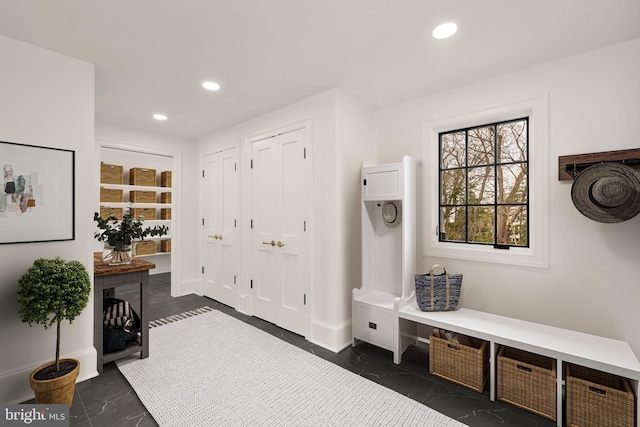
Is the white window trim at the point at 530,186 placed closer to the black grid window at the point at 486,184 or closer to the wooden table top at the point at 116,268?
the black grid window at the point at 486,184

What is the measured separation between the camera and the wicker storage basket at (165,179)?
568 centimetres

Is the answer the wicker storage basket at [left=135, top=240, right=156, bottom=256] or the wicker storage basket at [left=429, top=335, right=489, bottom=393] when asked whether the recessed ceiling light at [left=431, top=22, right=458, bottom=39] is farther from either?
the wicker storage basket at [left=135, top=240, right=156, bottom=256]

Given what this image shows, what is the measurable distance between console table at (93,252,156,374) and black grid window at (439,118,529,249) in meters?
2.84

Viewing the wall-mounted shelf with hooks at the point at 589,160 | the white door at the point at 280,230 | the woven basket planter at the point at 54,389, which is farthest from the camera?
the white door at the point at 280,230

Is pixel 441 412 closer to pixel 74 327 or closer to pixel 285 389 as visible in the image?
pixel 285 389

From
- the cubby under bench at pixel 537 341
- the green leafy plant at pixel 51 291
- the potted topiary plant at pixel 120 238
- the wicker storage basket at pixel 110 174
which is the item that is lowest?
the cubby under bench at pixel 537 341

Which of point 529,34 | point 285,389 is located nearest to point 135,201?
point 285,389

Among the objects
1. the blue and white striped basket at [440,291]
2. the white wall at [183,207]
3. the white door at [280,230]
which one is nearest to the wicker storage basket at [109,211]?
the white wall at [183,207]

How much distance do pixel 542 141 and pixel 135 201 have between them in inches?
233

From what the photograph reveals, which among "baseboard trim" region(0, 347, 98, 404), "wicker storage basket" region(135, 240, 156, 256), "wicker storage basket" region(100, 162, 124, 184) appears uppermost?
"wicker storage basket" region(100, 162, 124, 184)

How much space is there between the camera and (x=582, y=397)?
1.80 meters

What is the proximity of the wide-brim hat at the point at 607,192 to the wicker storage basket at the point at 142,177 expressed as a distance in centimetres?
601

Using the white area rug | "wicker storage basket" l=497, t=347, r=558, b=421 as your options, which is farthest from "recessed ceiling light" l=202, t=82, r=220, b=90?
"wicker storage basket" l=497, t=347, r=558, b=421

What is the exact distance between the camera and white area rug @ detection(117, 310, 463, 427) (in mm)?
1897
